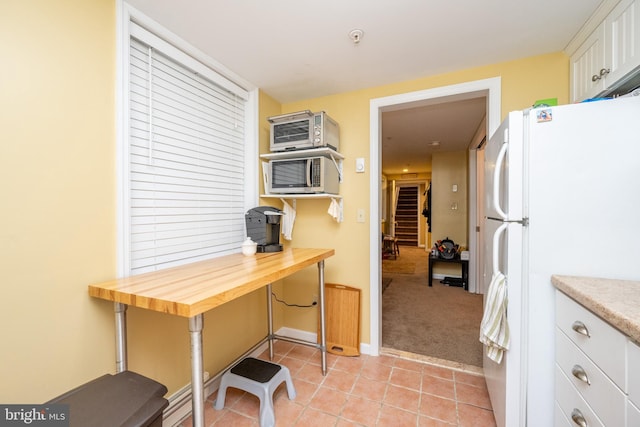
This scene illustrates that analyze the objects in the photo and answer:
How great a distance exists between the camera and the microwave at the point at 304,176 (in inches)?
80.0

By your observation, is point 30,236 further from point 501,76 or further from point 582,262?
point 501,76

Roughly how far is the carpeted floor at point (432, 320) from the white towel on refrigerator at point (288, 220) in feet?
4.53

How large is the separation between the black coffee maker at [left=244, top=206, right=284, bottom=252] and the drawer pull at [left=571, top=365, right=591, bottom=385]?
→ 1690 mm

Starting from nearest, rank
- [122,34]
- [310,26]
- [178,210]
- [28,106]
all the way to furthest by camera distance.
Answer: [28,106], [122,34], [310,26], [178,210]

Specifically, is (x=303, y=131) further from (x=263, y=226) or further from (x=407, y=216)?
(x=407, y=216)

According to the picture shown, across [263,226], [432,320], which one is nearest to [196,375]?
[263,226]

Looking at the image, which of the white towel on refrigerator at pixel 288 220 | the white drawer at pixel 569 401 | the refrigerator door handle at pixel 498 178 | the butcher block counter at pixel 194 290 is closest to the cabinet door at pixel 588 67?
the refrigerator door handle at pixel 498 178

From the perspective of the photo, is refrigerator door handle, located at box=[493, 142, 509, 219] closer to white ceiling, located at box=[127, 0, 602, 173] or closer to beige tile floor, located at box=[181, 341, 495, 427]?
white ceiling, located at box=[127, 0, 602, 173]

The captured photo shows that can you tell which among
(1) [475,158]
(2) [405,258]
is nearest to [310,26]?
(1) [475,158]

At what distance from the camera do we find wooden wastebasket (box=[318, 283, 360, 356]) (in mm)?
2242

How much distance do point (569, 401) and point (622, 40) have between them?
5.35ft

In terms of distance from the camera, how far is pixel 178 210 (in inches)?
66.7

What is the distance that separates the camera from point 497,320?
1.25 metres

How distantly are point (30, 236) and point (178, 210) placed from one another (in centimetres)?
72
